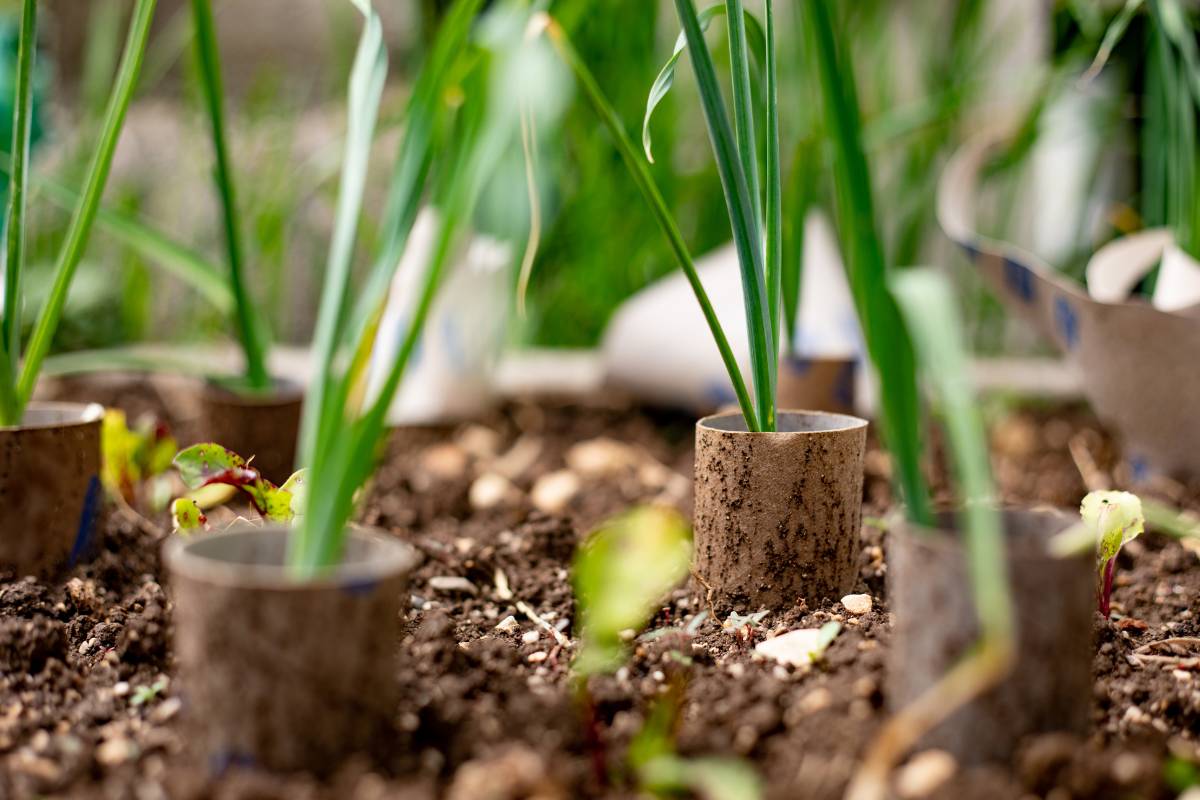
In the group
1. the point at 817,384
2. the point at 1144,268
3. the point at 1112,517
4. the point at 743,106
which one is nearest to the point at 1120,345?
the point at 1144,268

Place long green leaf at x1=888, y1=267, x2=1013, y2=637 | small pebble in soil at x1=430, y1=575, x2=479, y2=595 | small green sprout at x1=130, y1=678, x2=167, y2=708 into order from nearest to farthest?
long green leaf at x1=888, y1=267, x2=1013, y2=637 → small green sprout at x1=130, y1=678, x2=167, y2=708 → small pebble in soil at x1=430, y1=575, x2=479, y2=595

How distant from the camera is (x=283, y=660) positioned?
20.3 inches

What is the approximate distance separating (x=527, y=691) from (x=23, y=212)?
509 mm

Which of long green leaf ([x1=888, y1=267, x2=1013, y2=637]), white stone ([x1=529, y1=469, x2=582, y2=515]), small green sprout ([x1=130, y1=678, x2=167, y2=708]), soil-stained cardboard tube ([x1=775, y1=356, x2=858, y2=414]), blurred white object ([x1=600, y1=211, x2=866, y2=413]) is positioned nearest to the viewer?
long green leaf ([x1=888, y1=267, x2=1013, y2=637])

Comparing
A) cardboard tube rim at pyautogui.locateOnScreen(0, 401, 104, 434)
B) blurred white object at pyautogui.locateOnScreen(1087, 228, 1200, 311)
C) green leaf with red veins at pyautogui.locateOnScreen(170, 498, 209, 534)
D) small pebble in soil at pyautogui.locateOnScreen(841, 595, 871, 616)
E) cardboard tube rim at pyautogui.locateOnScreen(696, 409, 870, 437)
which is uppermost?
blurred white object at pyautogui.locateOnScreen(1087, 228, 1200, 311)

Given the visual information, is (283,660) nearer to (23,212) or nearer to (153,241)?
(23,212)

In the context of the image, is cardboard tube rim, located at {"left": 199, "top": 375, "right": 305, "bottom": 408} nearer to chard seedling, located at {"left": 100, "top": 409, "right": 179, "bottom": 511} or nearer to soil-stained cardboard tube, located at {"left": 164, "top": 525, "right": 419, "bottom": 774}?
chard seedling, located at {"left": 100, "top": 409, "right": 179, "bottom": 511}

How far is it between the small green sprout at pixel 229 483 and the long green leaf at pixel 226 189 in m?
0.33

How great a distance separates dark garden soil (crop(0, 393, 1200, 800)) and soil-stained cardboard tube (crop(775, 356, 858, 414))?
0.92ft

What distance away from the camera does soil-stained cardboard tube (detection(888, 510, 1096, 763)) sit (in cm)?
51

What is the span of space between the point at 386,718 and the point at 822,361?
3.01 ft

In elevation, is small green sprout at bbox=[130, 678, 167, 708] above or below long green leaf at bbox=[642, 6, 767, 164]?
below

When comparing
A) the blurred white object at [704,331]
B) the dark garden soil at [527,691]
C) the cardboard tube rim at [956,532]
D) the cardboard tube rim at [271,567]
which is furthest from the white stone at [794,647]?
the blurred white object at [704,331]

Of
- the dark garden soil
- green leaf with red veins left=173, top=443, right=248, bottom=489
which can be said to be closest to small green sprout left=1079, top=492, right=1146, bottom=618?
the dark garden soil
